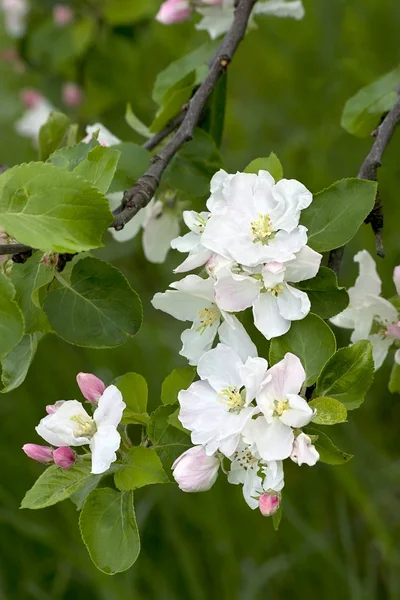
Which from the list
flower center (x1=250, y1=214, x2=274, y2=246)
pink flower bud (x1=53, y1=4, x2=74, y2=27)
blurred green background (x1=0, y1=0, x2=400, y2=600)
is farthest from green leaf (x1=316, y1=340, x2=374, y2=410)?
pink flower bud (x1=53, y1=4, x2=74, y2=27)

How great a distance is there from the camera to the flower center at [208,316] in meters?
0.70

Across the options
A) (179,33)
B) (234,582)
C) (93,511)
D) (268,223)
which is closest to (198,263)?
(268,223)

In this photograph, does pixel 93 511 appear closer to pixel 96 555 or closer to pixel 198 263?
pixel 96 555

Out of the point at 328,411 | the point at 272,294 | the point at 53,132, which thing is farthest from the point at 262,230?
the point at 53,132

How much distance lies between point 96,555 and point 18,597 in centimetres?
132

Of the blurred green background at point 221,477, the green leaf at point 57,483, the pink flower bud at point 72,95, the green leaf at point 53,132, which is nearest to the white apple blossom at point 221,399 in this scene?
the green leaf at point 57,483

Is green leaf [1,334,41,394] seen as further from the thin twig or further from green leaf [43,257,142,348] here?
the thin twig

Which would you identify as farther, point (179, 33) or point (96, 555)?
point (179, 33)

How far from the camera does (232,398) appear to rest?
632 millimetres

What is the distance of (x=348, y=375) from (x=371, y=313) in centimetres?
18

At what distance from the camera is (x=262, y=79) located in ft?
8.19

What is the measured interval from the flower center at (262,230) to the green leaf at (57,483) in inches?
9.2

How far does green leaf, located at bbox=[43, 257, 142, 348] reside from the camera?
694 mm

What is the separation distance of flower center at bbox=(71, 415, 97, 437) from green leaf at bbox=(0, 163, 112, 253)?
6.3 inches
